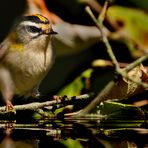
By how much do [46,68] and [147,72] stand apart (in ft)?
2.09


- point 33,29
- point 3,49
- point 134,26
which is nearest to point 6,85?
point 3,49

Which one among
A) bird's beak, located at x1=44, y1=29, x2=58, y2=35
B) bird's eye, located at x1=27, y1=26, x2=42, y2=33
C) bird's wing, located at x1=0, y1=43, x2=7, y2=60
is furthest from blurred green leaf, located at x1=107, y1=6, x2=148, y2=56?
bird's wing, located at x1=0, y1=43, x2=7, y2=60

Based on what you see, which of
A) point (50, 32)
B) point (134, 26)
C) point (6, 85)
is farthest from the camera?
point (6, 85)

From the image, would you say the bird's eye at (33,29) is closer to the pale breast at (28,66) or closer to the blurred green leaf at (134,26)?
the pale breast at (28,66)

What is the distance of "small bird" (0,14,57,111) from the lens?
9.58 feet

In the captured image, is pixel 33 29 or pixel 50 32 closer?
pixel 50 32

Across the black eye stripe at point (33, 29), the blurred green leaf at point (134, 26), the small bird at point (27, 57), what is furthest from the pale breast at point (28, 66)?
the blurred green leaf at point (134, 26)

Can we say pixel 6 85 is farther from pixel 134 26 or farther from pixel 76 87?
pixel 134 26

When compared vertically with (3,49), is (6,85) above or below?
below

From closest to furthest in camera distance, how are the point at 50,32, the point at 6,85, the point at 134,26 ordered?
the point at 134,26 < the point at 50,32 < the point at 6,85

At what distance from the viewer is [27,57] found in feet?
9.65

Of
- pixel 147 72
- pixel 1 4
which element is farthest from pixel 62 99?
pixel 1 4

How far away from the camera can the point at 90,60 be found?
142 inches

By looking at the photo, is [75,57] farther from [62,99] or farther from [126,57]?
[62,99]
